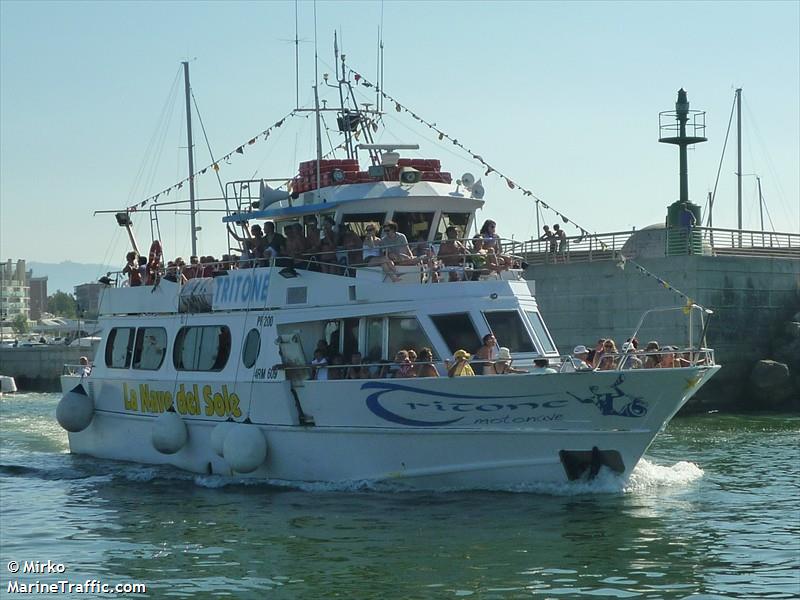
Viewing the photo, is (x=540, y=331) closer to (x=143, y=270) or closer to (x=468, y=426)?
(x=468, y=426)

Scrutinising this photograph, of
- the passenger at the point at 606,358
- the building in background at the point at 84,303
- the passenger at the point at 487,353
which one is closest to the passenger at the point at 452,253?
the passenger at the point at 487,353

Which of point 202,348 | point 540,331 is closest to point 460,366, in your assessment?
point 540,331

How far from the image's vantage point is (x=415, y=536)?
16609 mm

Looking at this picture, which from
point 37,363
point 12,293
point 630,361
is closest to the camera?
point 630,361

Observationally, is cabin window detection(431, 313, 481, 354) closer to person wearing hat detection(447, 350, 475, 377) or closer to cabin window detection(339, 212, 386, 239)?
person wearing hat detection(447, 350, 475, 377)

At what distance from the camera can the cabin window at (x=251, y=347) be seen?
2177 cm

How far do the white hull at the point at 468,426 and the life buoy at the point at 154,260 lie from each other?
537 cm

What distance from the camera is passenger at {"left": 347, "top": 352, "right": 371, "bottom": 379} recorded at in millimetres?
20131

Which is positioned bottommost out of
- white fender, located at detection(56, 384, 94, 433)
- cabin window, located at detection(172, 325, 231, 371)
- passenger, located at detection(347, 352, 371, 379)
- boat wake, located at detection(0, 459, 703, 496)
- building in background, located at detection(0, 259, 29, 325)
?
boat wake, located at detection(0, 459, 703, 496)

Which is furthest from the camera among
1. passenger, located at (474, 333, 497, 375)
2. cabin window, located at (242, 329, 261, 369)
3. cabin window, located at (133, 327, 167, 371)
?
cabin window, located at (133, 327, 167, 371)

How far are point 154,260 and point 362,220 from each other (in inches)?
224

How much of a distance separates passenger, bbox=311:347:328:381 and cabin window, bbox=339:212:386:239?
256cm

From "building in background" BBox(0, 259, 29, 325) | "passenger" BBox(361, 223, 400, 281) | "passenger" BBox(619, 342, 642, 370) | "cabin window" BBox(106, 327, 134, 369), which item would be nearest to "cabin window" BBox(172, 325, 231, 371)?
"cabin window" BBox(106, 327, 134, 369)

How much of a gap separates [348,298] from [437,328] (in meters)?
1.68
